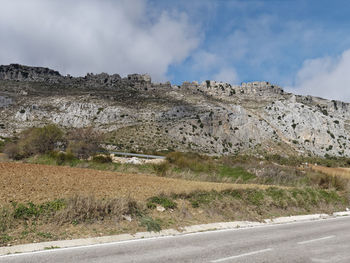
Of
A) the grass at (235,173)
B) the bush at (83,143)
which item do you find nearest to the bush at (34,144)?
the bush at (83,143)

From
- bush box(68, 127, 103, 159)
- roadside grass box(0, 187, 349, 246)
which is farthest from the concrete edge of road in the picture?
bush box(68, 127, 103, 159)

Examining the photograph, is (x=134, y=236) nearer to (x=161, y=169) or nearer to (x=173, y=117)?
(x=161, y=169)

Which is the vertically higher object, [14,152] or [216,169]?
[14,152]

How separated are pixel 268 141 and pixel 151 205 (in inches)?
2812

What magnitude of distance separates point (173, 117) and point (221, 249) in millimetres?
68911

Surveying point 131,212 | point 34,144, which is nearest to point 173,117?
point 34,144

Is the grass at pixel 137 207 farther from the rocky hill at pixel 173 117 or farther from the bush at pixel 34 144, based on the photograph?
the rocky hill at pixel 173 117

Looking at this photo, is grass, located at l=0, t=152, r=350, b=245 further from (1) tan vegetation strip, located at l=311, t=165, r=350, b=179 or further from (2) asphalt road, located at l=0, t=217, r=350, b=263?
(1) tan vegetation strip, located at l=311, t=165, r=350, b=179

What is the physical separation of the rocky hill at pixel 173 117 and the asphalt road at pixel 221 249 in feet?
155

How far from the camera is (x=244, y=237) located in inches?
392

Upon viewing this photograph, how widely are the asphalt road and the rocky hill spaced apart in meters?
47.1

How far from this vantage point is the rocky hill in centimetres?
6838

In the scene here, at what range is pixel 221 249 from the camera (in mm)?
8234

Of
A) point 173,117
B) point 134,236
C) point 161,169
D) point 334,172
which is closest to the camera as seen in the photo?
point 134,236
